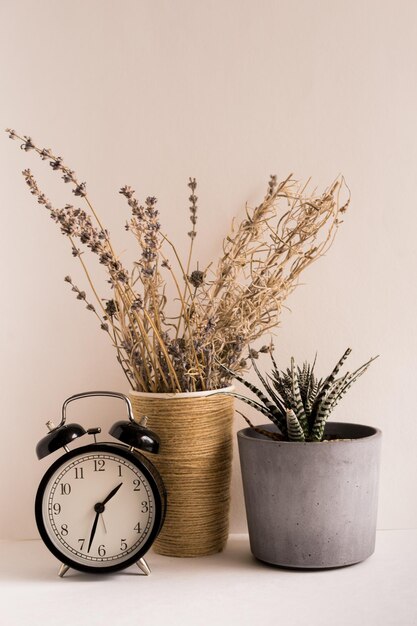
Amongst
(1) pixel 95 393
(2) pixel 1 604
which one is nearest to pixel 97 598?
(2) pixel 1 604

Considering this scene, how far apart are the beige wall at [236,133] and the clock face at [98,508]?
8.6 inches

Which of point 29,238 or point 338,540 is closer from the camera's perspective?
point 338,540

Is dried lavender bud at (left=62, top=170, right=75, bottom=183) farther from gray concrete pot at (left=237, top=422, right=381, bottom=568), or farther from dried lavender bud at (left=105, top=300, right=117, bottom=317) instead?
gray concrete pot at (left=237, top=422, right=381, bottom=568)

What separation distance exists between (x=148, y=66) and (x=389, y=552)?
86cm

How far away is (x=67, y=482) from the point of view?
1.17 meters

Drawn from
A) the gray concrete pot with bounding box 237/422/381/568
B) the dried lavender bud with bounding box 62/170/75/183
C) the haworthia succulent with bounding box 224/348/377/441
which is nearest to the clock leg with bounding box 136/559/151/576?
the gray concrete pot with bounding box 237/422/381/568

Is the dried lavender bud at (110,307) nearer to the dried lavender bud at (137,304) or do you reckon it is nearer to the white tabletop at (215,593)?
the dried lavender bud at (137,304)

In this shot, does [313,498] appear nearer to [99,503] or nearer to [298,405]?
[298,405]

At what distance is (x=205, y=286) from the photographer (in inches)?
53.4

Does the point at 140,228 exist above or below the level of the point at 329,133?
below

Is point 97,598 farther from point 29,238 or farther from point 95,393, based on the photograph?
point 29,238

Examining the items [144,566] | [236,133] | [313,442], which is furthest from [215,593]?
[236,133]

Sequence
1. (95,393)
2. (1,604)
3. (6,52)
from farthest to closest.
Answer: (6,52), (95,393), (1,604)

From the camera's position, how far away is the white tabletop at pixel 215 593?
Answer: 101 cm
